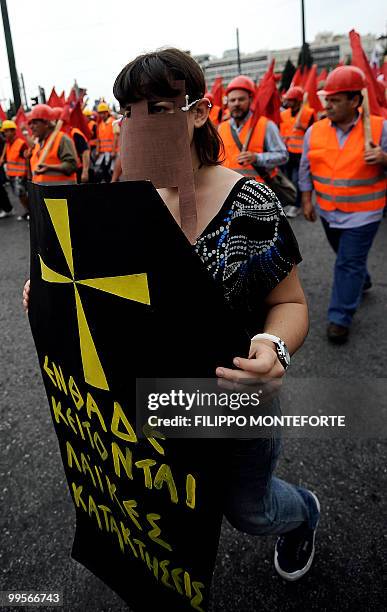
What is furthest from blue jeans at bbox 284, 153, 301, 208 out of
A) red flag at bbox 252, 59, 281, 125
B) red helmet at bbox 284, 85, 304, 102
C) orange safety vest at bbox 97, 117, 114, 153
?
orange safety vest at bbox 97, 117, 114, 153

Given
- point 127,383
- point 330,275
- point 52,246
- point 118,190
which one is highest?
point 118,190

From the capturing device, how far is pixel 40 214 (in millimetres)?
1168

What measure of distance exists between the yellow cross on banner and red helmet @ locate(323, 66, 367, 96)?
2910mm

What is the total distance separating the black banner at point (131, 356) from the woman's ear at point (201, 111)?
371mm

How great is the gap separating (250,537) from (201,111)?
1.59m

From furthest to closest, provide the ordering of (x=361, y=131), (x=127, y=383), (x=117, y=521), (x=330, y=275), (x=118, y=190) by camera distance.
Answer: (x=330, y=275) < (x=361, y=131) < (x=117, y=521) < (x=127, y=383) < (x=118, y=190)

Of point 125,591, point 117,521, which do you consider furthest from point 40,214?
point 125,591

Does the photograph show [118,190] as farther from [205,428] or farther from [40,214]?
[205,428]

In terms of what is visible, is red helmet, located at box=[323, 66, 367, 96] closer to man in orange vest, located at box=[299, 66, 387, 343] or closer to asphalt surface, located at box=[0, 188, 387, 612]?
man in orange vest, located at box=[299, 66, 387, 343]

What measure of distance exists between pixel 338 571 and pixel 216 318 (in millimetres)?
1301

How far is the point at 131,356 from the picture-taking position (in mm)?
1065

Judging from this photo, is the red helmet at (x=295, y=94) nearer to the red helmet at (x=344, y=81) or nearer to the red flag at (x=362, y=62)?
the red flag at (x=362, y=62)

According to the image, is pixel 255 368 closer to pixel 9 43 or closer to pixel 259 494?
pixel 259 494

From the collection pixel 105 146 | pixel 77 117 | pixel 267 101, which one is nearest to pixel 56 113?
pixel 77 117
